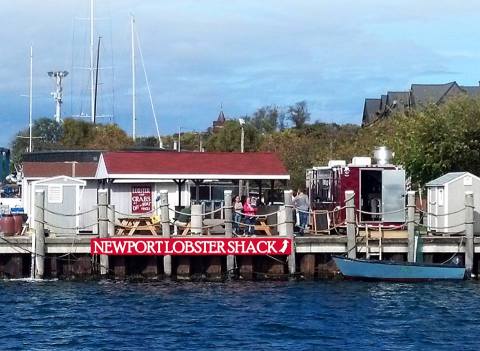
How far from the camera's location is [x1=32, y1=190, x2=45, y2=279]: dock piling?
34.0 meters

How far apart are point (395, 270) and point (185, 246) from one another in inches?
271

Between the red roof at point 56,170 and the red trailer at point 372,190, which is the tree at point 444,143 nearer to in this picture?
the red trailer at point 372,190

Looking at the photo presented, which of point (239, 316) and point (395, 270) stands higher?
point (395, 270)

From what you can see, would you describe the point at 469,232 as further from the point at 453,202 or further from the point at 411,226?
the point at 411,226

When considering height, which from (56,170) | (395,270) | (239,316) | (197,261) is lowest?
(239,316)

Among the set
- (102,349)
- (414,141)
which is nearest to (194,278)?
(102,349)

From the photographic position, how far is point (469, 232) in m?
34.4

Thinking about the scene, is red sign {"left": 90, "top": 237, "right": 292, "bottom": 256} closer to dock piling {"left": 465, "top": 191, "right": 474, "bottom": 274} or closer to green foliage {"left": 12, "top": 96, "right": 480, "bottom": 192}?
dock piling {"left": 465, "top": 191, "right": 474, "bottom": 274}

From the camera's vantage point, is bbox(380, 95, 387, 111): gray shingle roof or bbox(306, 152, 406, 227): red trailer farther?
bbox(380, 95, 387, 111): gray shingle roof

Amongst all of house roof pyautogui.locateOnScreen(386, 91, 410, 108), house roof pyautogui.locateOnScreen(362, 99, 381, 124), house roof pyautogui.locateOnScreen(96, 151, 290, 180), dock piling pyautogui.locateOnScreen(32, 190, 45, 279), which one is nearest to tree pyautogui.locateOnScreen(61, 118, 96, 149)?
house roof pyautogui.locateOnScreen(386, 91, 410, 108)

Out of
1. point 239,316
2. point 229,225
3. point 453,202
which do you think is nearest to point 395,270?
point 453,202

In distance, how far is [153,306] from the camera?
29938 mm

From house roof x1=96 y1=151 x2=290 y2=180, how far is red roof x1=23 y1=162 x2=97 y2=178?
811 cm

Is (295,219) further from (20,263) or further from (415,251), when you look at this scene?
(20,263)
